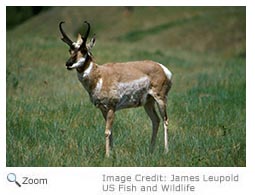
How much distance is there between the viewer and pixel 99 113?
28.4ft

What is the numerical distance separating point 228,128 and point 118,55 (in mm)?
7119

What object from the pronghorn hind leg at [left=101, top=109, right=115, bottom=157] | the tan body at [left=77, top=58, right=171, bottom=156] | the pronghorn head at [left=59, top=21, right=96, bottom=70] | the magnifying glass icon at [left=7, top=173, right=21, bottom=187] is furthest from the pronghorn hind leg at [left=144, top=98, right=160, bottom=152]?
the magnifying glass icon at [left=7, top=173, right=21, bottom=187]

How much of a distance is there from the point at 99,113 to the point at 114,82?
6.39 feet

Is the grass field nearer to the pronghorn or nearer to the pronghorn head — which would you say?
the pronghorn

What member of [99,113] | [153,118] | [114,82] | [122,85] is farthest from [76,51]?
[99,113]

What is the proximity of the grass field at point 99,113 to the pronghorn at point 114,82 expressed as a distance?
36 cm

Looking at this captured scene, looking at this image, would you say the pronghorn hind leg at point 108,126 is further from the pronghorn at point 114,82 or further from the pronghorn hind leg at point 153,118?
the pronghorn hind leg at point 153,118

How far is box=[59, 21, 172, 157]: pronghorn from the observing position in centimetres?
651

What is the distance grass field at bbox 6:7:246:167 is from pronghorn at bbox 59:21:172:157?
0.36m

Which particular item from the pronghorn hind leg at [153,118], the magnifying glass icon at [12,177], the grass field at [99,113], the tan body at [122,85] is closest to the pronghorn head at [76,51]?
the tan body at [122,85]

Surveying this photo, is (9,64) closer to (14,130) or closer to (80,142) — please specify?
(14,130)

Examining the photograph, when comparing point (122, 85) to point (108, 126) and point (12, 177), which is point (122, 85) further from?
point (12, 177)

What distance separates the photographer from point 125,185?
6.68 m
